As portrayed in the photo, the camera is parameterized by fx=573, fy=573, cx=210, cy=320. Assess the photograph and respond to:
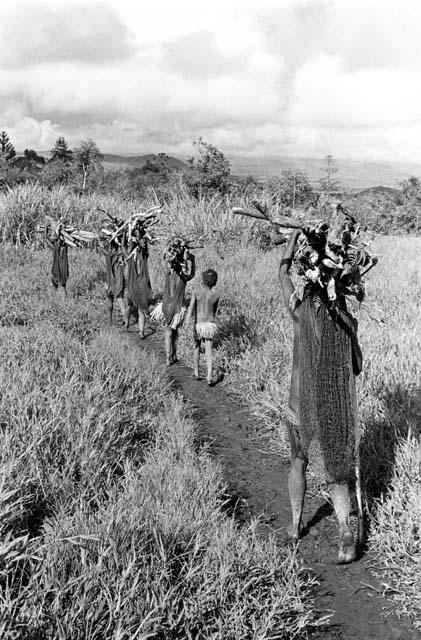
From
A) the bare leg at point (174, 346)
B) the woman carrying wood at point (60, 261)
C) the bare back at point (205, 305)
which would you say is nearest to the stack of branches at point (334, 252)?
the bare back at point (205, 305)

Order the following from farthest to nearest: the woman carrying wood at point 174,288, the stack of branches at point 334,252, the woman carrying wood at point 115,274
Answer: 1. the woman carrying wood at point 115,274
2. the woman carrying wood at point 174,288
3. the stack of branches at point 334,252

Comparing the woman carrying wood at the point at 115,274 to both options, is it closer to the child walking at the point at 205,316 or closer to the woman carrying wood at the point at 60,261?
the woman carrying wood at the point at 60,261

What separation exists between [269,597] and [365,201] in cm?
3409

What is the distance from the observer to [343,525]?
379 centimetres

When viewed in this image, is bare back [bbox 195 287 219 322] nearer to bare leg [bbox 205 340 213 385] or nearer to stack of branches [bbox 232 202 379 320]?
bare leg [bbox 205 340 213 385]

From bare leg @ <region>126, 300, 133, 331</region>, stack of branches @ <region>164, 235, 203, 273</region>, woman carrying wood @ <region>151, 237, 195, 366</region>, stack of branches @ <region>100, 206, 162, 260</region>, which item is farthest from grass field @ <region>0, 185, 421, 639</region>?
stack of branches @ <region>100, 206, 162, 260</region>

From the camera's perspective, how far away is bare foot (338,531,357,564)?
3.77m

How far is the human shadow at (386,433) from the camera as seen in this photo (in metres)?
4.43

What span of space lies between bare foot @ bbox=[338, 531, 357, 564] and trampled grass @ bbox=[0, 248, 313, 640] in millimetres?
310

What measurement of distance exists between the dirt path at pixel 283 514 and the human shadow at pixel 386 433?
438 mm

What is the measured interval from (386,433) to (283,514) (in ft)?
3.81

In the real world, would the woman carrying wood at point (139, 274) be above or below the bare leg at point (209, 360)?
above

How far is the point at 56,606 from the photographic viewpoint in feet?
8.37

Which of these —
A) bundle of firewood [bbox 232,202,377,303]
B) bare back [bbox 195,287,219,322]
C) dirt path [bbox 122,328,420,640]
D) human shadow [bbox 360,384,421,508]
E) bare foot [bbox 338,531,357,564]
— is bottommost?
dirt path [bbox 122,328,420,640]
